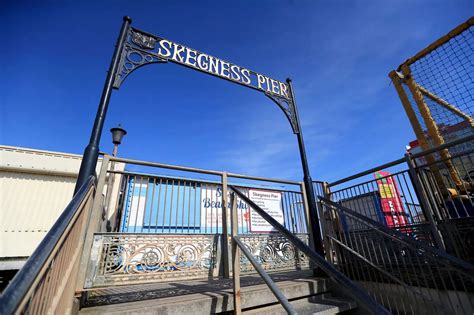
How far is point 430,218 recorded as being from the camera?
321 centimetres

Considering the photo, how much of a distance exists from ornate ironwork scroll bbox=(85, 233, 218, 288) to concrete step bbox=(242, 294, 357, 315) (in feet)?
3.52

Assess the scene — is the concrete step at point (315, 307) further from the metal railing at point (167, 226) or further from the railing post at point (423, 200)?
the railing post at point (423, 200)

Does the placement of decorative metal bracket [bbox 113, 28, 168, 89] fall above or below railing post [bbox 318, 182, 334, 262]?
above

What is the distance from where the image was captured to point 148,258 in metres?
2.86

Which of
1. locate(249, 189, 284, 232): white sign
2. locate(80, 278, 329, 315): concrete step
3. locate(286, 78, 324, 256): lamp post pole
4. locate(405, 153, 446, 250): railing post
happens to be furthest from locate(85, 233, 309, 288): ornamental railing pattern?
locate(405, 153, 446, 250): railing post

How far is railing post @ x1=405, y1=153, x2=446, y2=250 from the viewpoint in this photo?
10.2 ft

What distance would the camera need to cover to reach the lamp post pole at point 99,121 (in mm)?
2545

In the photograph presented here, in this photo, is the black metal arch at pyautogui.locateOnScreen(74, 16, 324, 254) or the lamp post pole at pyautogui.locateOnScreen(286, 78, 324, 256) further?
the lamp post pole at pyautogui.locateOnScreen(286, 78, 324, 256)

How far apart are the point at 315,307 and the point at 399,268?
1545mm

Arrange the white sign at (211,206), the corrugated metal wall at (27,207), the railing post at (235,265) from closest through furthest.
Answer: the railing post at (235,265), the white sign at (211,206), the corrugated metal wall at (27,207)

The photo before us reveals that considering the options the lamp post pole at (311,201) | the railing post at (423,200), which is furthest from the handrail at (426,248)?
the railing post at (423,200)

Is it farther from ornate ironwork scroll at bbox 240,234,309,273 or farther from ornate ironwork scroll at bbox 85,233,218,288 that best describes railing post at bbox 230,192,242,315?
ornate ironwork scroll at bbox 240,234,309,273

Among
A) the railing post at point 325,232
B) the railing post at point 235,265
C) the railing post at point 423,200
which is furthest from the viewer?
the railing post at point 325,232

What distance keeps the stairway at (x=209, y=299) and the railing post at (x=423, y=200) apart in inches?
64.3
